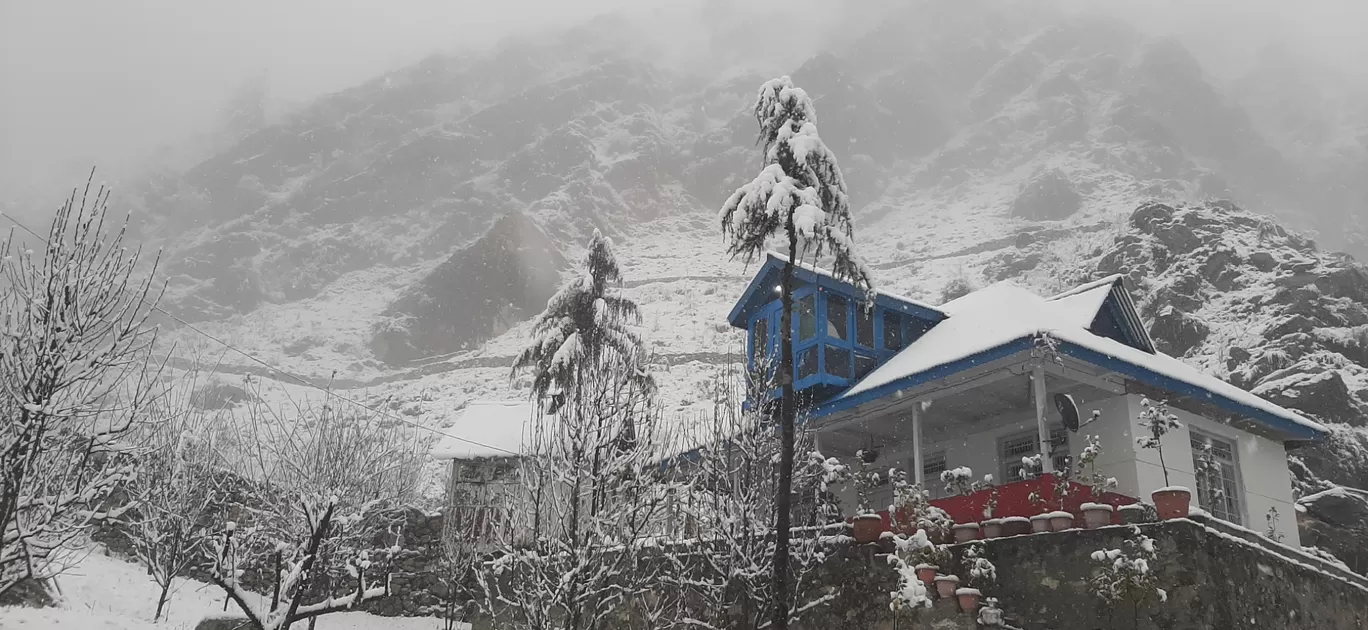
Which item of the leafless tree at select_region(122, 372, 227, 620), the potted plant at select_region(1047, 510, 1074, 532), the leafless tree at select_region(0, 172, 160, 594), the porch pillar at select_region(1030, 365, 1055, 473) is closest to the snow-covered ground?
the leafless tree at select_region(122, 372, 227, 620)

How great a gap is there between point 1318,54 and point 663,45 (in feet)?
370

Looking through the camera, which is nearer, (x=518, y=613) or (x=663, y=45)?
(x=518, y=613)

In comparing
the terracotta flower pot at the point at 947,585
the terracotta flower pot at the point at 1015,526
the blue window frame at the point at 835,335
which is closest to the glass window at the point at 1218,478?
the blue window frame at the point at 835,335

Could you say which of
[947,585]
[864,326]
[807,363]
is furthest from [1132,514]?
[864,326]

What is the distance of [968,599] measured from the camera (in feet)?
33.1

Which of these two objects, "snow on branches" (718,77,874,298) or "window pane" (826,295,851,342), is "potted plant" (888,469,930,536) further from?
"window pane" (826,295,851,342)

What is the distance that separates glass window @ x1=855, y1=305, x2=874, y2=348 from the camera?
706 inches

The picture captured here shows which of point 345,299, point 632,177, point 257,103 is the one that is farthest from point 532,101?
point 257,103

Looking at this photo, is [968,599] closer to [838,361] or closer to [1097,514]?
[1097,514]

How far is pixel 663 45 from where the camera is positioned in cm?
16925

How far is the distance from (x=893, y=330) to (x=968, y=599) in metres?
9.07

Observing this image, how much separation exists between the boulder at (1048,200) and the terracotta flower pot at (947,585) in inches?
2889

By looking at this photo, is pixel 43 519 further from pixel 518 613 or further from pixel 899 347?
pixel 899 347

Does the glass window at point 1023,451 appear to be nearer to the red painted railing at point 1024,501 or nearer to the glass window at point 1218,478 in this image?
the glass window at point 1218,478
